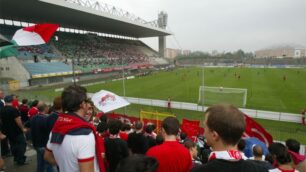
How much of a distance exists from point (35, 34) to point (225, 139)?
723cm

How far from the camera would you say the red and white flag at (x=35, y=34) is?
706 cm

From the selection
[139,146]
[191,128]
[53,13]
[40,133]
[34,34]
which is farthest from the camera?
[53,13]

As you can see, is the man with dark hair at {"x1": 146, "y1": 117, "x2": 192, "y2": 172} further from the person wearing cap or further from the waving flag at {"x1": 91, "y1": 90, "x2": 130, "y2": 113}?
the waving flag at {"x1": 91, "y1": 90, "x2": 130, "y2": 113}

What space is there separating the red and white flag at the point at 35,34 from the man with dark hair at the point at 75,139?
5227 mm

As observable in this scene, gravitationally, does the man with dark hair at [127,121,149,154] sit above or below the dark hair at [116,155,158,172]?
below

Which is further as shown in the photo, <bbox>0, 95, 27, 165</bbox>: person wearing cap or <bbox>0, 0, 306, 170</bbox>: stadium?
<bbox>0, 0, 306, 170</bbox>: stadium

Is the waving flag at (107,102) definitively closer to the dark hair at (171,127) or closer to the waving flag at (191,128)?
the waving flag at (191,128)

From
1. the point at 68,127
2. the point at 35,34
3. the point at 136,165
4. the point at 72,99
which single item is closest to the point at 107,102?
the point at 35,34

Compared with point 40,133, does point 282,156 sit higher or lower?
higher

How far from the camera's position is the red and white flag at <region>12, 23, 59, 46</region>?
7059 millimetres

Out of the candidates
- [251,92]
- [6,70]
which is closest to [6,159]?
[251,92]

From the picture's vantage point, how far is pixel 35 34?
24.0 ft

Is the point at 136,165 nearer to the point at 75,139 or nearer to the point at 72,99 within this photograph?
the point at 75,139

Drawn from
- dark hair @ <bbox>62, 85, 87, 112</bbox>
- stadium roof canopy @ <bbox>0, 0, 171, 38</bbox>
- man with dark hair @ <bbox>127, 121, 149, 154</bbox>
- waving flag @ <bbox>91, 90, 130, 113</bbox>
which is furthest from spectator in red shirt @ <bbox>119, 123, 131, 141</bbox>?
stadium roof canopy @ <bbox>0, 0, 171, 38</bbox>
